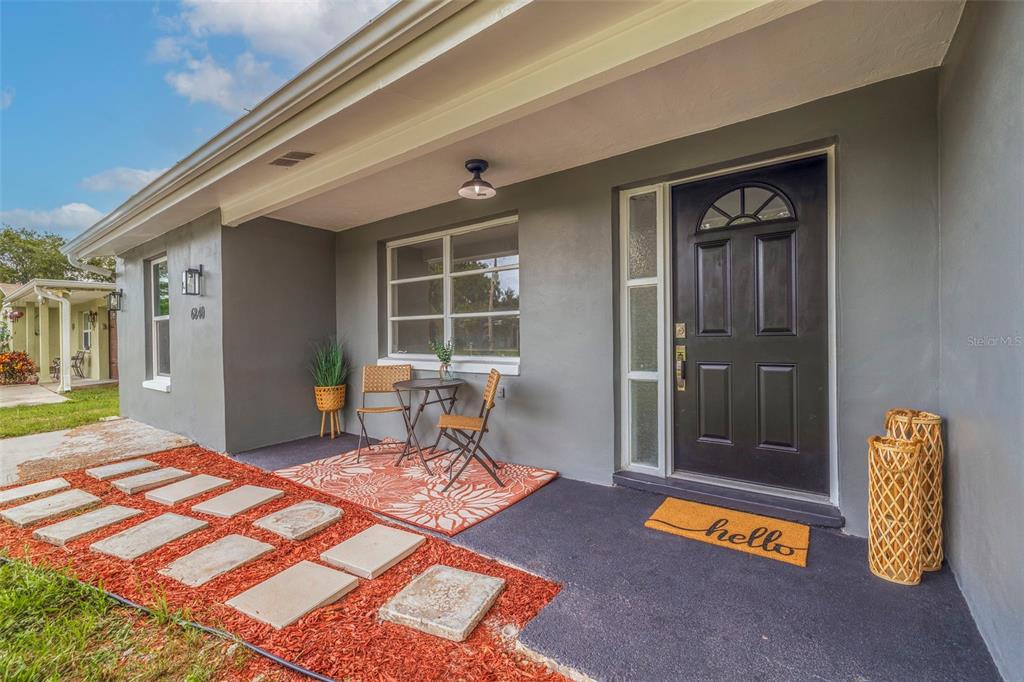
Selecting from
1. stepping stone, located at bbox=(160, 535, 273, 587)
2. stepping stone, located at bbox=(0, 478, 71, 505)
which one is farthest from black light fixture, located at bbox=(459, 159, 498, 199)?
stepping stone, located at bbox=(0, 478, 71, 505)

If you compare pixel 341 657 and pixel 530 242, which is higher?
pixel 530 242

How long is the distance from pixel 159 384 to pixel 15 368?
885 cm

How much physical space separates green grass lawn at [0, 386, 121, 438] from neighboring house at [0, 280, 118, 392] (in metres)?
3.00

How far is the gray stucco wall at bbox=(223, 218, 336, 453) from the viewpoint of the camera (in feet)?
14.2

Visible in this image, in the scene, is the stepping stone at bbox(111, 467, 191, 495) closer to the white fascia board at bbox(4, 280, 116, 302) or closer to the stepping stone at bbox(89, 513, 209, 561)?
the stepping stone at bbox(89, 513, 209, 561)

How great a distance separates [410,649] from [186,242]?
5099 millimetres

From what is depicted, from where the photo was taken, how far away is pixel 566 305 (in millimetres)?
3465

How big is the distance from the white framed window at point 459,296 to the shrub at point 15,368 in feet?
38.9

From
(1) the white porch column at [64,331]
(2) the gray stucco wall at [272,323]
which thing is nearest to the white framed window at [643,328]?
(2) the gray stucco wall at [272,323]

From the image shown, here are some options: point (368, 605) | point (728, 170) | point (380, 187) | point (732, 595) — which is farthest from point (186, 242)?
point (732, 595)

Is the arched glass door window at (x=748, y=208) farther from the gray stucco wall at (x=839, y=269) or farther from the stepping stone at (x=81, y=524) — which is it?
the stepping stone at (x=81, y=524)

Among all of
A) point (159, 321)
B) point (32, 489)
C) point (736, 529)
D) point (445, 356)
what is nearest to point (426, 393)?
point (445, 356)

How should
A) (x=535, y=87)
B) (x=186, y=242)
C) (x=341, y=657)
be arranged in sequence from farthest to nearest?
1. (x=186, y=242)
2. (x=535, y=87)
3. (x=341, y=657)

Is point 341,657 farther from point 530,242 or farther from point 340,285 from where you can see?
point 340,285
